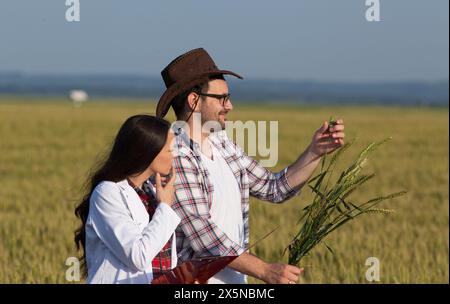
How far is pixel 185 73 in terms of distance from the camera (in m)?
3.48

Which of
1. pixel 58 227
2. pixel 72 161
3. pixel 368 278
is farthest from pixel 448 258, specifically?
pixel 72 161

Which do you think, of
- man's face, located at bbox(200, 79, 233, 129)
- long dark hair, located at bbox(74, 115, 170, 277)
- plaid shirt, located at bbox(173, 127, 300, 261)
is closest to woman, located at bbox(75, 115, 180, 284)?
long dark hair, located at bbox(74, 115, 170, 277)

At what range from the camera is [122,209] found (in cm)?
298

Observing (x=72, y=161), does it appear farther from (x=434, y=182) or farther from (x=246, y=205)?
(x=246, y=205)

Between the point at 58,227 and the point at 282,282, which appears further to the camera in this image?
the point at 58,227

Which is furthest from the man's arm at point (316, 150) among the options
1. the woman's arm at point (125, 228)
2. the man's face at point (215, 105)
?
the woman's arm at point (125, 228)

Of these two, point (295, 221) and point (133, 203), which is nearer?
point (133, 203)

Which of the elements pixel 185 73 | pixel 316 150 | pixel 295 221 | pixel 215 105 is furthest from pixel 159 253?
pixel 295 221

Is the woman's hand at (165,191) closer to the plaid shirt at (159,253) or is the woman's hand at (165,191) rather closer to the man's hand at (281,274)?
the plaid shirt at (159,253)

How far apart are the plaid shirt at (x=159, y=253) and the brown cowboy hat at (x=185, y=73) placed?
1.18 ft

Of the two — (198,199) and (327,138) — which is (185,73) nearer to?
(198,199)

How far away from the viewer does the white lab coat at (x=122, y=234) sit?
2914 mm

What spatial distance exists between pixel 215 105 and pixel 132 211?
0.57m
